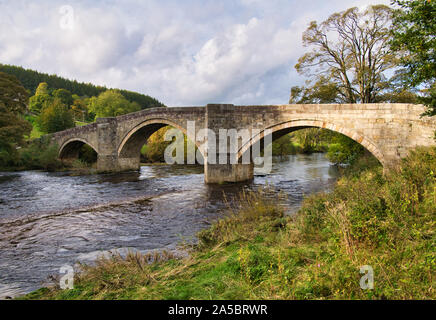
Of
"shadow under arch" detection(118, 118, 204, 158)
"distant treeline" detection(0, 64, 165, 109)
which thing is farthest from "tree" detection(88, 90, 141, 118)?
"shadow under arch" detection(118, 118, 204, 158)

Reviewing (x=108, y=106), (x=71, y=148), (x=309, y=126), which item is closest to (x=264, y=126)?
(x=309, y=126)

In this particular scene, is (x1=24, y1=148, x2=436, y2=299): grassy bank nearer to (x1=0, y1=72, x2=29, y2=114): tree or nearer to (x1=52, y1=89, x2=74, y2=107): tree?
(x1=0, y1=72, x2=29, y2=114): tree

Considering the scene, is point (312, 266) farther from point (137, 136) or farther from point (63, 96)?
point (63, 96)

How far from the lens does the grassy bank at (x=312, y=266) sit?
233 centimetres

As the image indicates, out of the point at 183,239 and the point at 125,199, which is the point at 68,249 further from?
the point at 125,199

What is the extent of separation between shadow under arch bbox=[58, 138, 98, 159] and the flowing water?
10.7 metres

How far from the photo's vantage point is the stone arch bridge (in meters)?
10.0

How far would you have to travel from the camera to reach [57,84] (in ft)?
237

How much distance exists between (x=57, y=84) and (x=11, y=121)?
65.5m

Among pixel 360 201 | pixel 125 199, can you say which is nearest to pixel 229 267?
pixel 360 201

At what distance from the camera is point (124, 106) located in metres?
52.4
